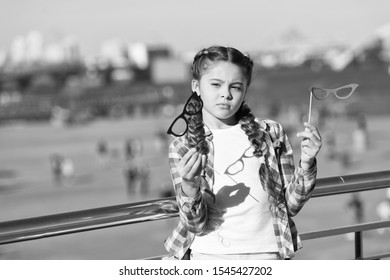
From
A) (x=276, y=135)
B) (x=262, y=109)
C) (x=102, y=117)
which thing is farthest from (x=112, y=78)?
(x=276, y=135)

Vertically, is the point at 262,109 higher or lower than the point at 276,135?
lower

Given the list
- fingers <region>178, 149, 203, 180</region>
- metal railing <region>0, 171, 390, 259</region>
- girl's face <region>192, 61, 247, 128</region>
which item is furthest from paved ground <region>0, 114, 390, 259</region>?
fingers <region>178, 149, 203, 180</region>

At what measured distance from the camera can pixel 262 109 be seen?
165ft

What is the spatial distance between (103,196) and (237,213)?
50.7ft

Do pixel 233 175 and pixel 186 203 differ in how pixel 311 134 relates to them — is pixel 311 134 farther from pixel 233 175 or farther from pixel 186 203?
pixel 186 203

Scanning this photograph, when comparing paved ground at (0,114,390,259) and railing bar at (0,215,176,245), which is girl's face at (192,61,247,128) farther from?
paved ground at (0,114,390,259)

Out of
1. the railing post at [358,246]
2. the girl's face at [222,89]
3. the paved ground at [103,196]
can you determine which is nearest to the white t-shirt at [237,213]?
the girl's face at [222,89]

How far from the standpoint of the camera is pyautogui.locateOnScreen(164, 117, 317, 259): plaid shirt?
60.5 inches

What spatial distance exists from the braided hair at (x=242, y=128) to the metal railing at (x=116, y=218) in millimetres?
304

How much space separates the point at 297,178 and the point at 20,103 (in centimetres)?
7063

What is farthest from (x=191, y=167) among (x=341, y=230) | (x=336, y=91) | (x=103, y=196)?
(x=103, y=196)

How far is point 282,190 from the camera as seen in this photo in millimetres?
1607

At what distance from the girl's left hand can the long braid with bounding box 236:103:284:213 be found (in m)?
0.08
